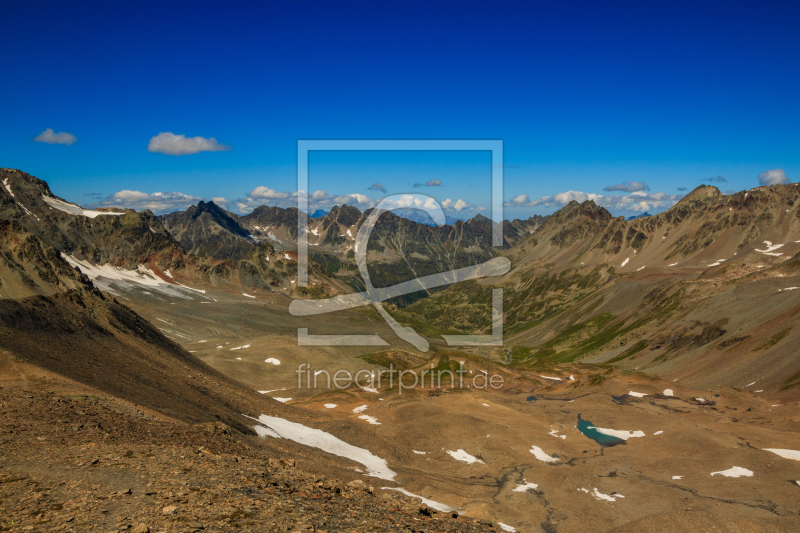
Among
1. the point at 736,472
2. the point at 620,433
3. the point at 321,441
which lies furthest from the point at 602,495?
the point at 321,441

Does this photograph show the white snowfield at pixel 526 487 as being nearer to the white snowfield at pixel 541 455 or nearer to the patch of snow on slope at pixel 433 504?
the white snowfield at pixel 541 455

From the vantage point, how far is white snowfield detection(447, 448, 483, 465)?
57.4 m

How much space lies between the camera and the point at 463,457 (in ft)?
191

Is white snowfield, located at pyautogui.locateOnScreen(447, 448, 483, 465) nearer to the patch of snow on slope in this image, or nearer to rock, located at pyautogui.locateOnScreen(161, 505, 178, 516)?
the patch of snow on slope

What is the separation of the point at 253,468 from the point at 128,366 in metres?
29.2

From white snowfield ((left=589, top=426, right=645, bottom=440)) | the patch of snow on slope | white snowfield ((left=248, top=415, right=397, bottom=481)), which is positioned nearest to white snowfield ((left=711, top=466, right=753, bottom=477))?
white snowfield ((left=589, top=426, right=645, bottom=440))

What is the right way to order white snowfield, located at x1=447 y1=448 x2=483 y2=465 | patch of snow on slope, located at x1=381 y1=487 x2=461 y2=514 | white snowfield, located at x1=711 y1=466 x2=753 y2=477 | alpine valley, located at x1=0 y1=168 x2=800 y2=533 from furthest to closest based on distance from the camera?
white snowfield, located at x1=447 y1=448 x2=483 y2=465
white snowfield, located at x1=711 y1=466 x2=753 y2=477
patch of snow on slope, located at x1=381 y1=487 x2=461 y2=514
alpine valley, located at x1=0 y1=168 x2=800 y2=533

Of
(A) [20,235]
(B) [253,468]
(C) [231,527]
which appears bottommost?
(B) [253,468]

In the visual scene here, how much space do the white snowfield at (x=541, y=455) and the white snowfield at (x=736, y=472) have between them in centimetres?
1688

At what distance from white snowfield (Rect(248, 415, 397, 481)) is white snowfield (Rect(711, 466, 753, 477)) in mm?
35788

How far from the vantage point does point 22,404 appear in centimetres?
2872

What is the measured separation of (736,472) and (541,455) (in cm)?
2053

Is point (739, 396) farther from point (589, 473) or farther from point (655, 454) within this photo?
point (589, 473)

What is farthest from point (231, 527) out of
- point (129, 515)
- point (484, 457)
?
point (484, 457)
